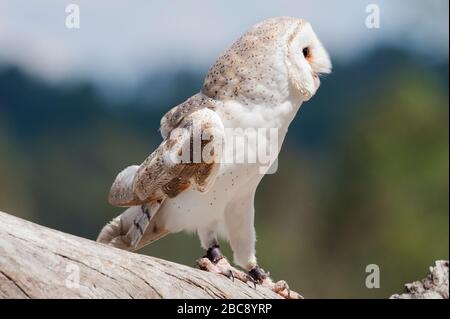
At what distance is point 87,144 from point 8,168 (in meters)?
2.00

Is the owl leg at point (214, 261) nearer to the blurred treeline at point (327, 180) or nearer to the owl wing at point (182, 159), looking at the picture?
the owl wing at point (182, 159)

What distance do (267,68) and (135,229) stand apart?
827 mm

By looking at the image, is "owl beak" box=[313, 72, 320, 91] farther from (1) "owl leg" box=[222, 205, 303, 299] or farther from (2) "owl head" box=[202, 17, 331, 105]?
(1) "owl leg" box=[222, 205, 303, 299]

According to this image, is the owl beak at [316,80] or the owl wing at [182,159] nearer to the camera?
the owl wing at [182,159]

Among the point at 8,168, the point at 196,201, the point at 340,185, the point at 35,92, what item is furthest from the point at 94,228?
the point at 196,201

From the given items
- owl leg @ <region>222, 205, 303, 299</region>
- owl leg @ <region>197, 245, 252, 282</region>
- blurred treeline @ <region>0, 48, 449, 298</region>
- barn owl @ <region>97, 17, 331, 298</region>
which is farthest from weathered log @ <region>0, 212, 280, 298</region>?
blurred treeline @ <region>0, 48, 449, 298</region>

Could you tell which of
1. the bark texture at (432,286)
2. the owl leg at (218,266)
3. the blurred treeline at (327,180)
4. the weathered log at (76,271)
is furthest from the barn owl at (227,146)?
the blurred treeline at (327,180)

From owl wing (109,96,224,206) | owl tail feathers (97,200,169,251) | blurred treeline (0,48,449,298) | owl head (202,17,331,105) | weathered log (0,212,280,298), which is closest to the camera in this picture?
weathered log (0,212,280,298)

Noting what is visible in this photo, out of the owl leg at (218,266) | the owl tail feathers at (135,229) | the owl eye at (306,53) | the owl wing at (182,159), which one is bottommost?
the owl leg at (218,266)

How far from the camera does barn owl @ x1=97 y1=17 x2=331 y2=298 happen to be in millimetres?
4031

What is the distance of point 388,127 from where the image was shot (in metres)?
14.5

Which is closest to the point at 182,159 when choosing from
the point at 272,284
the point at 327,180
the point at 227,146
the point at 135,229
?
the point at 227,146

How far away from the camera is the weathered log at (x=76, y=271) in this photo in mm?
3535

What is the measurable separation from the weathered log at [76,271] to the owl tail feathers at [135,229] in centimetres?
44
